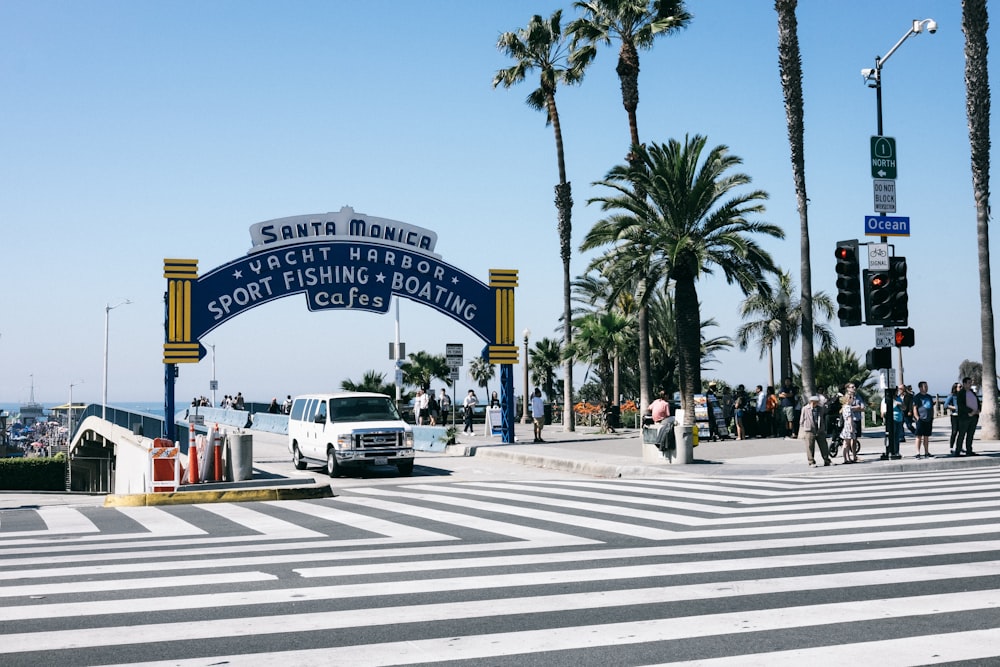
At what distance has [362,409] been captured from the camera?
2331cm

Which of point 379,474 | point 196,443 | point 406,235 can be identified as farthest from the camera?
point 406,235

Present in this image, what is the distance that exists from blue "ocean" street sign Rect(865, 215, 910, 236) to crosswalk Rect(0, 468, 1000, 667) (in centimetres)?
843

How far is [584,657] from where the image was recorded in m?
5.94

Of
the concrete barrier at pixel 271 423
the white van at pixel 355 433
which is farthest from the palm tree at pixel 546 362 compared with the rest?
the white van at pixel 355 433

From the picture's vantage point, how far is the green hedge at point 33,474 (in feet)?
191

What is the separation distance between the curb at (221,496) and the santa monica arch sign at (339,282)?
9.94 meters

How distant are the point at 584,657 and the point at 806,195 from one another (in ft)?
86.1

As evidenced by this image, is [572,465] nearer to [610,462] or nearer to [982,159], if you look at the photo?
[610,462]

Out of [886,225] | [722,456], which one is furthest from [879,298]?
[722,456]

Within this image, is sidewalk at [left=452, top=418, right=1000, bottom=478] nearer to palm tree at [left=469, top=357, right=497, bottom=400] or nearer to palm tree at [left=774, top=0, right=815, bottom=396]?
palm tree at [left=774, top=0, right=815, bottom=396]

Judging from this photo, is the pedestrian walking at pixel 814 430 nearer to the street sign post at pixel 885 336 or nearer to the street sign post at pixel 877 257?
the street sign post at pixel 885 336

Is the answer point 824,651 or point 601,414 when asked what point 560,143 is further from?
point 824,651

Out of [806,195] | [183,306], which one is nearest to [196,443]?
[183,306]

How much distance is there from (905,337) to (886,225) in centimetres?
256
